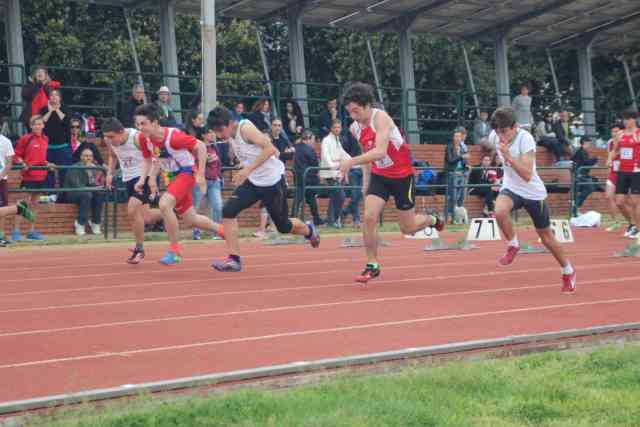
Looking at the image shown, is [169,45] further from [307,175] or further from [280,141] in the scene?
[307,175]

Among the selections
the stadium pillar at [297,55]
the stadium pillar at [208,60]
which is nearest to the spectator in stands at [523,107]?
the stadium pillar at [297,55]

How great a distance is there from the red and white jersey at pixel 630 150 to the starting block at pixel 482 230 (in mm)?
2409

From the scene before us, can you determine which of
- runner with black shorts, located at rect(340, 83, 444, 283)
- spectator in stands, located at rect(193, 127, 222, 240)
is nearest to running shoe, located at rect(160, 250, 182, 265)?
runner with black shorts, located at rect(340, 83, 444, 283)

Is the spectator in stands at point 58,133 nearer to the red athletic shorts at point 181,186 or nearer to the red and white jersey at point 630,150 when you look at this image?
the red athletic shorts at point 181,186

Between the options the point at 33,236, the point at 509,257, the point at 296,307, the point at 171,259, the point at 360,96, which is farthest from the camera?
the point at 33,236

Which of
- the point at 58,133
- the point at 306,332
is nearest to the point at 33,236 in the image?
the point at 58,133

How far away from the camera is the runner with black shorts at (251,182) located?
13180 millimetres

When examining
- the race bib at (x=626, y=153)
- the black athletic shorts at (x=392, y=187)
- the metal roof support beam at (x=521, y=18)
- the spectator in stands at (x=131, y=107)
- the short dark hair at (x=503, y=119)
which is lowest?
the black athletic shorts at (x=392, y=187)

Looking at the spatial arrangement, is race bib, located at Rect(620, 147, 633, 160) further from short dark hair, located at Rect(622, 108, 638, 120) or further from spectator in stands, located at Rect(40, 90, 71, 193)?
Answer: spectator in stands, located at Rect(40, 90, 71, 193)

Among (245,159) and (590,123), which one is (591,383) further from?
(590,123)

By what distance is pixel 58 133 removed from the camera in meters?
19.9

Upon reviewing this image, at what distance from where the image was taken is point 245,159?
1349 cm

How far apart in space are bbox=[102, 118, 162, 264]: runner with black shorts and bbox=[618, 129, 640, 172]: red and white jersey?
24.4ft

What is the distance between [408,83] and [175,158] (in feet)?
55.1
